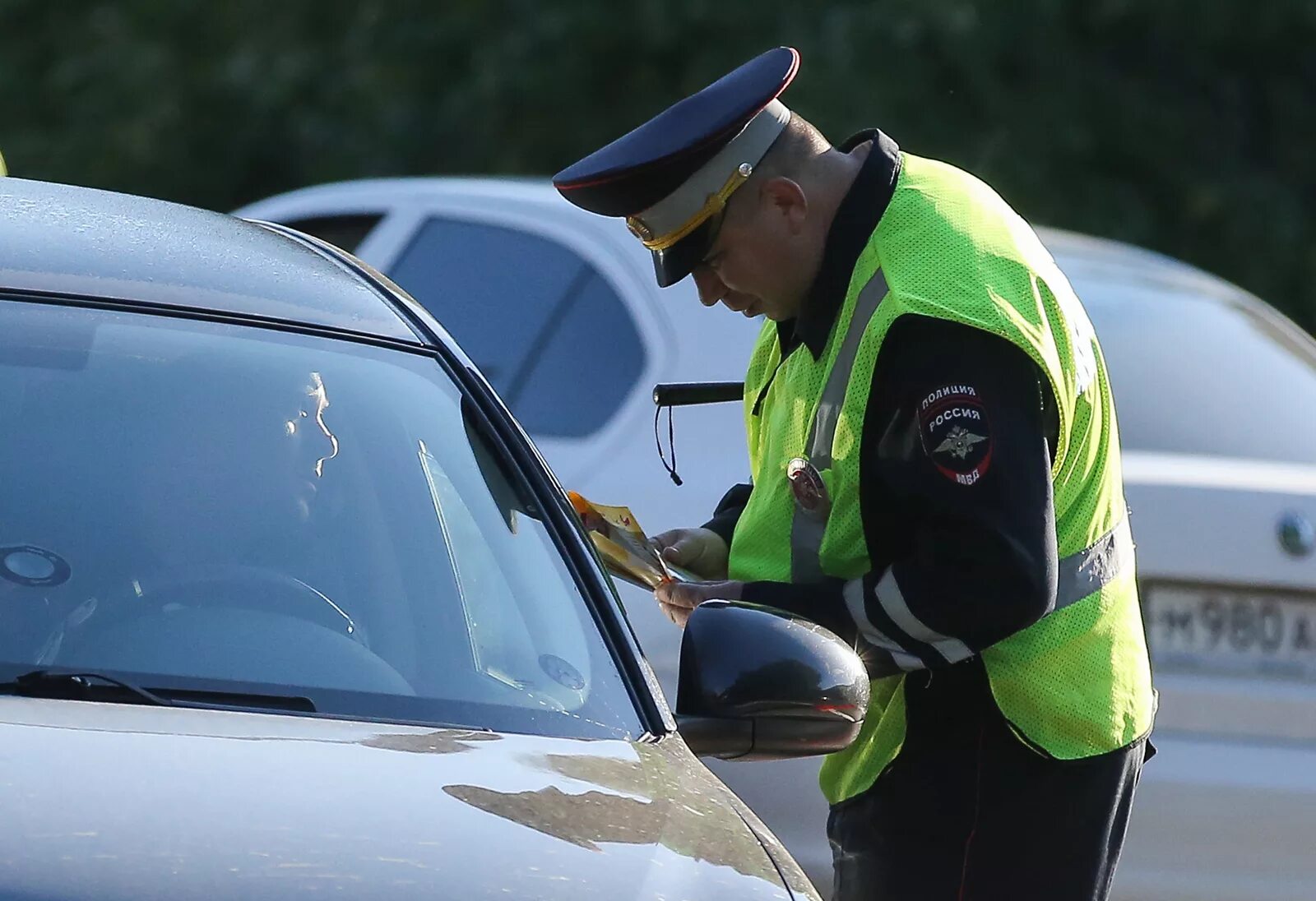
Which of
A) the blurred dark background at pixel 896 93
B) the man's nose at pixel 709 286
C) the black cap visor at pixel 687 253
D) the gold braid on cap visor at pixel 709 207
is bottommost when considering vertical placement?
the man's nose at pixel 709 286

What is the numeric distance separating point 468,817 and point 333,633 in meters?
0.50

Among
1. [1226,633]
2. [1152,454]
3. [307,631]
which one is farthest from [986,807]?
[1152,454]

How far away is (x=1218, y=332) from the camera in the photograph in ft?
16.7

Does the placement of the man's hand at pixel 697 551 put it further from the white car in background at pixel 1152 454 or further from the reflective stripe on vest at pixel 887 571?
the white car in background at pixel 1152 454

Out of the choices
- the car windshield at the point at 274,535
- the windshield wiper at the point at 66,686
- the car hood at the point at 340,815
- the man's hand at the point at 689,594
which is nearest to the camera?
the car hood at the point at 340,815

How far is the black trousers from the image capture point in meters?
2.99

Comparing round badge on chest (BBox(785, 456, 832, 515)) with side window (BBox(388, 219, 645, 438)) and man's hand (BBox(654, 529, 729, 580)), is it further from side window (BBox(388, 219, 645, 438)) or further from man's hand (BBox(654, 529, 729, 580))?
side window (BBox(388, 219, 645, 438))

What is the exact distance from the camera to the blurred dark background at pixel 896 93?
411 inches

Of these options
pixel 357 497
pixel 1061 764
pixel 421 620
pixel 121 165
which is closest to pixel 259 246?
pixel 357 497

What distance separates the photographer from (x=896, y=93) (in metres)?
10.4

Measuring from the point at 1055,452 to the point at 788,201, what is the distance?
1.57ft

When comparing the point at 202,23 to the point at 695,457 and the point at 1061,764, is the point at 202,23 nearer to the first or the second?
the point at 695,457

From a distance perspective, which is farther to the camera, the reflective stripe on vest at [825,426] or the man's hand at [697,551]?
the man's hand at [697,551]

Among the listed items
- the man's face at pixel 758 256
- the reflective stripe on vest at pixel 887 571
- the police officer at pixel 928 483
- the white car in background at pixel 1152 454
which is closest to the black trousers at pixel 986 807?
the police officer at pixel 928 483
